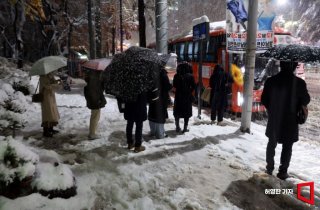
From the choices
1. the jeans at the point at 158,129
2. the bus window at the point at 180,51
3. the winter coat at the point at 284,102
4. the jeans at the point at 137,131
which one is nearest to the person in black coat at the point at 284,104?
the winter coat at the point at 284,102

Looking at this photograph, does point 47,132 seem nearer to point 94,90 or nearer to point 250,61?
point 94,90

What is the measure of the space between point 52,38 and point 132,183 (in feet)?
58.3

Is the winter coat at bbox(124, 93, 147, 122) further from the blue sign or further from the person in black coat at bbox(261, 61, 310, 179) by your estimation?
the blue sign

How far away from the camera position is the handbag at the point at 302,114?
16.8ft

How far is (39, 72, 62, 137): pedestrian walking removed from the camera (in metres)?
7.16

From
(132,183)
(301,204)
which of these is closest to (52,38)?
(132,183)

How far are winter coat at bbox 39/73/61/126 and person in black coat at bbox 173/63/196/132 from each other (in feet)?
9.00

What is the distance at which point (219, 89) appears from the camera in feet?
30.7

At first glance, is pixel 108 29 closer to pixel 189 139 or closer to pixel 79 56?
pixel 79 56

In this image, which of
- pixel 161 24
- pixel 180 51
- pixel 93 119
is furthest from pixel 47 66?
pixel 180 51

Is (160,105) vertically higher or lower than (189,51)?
lower

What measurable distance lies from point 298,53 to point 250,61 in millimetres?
3015

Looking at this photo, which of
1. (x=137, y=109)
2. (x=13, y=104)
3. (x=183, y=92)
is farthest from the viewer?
(x=13, y=104)

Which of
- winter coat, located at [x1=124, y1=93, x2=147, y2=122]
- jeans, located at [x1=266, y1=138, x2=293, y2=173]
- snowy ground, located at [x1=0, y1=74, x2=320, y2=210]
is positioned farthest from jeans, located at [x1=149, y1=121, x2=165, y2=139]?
jeans, located at [x1=266, y1=138, x2=293, y2=173]
